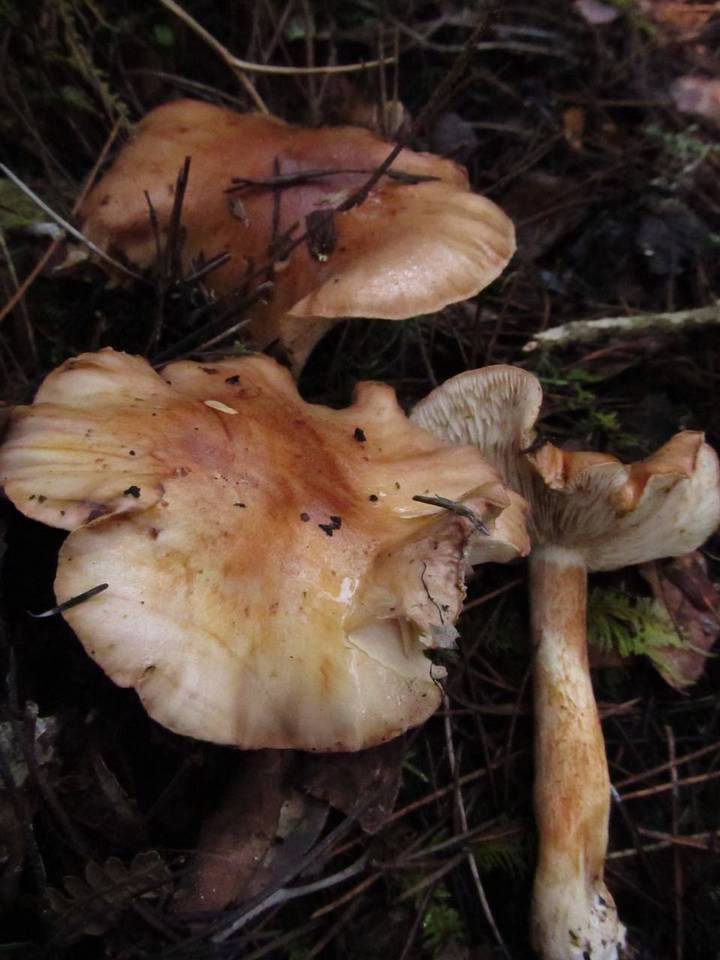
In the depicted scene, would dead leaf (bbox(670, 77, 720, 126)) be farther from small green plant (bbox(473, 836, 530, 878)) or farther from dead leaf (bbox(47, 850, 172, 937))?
dead leaf (bbox(47, 850, 172, 937))

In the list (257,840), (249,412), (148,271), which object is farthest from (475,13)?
(257,840)

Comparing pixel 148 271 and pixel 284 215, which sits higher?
pixel 284 215

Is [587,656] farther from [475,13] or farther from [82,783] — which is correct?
[475,13]

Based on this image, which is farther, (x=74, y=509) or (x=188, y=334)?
(x=188, y=334)

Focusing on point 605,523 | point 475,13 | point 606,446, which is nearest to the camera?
point 605,523

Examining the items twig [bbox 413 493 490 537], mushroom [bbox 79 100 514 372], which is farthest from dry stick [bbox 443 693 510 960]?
mushroom [bbox 79 100 514 372]

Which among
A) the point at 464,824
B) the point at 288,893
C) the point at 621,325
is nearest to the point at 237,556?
A: the point at 288,893

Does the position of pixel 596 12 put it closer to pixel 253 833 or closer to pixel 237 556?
pixel 237 556
